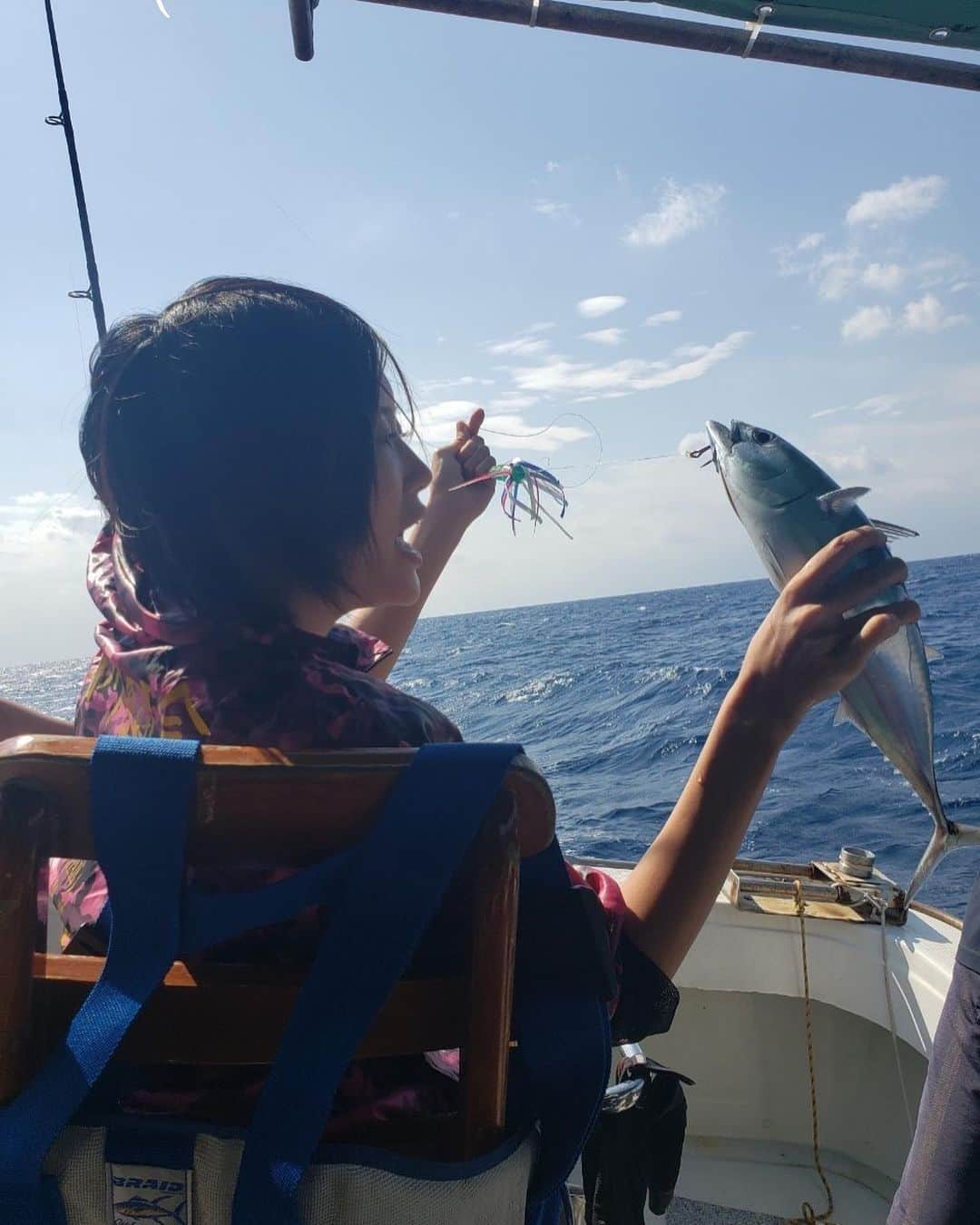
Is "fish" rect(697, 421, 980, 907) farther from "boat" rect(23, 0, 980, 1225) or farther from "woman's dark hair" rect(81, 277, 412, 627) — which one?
"woman's dark hair" rect(81, 277, 412, 627)

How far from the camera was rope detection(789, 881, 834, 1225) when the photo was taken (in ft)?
9.80

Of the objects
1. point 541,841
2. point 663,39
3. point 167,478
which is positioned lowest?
point 541,841

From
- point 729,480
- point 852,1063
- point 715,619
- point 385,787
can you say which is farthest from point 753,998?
point 715,619

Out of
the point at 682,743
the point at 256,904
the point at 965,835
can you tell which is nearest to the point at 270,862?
the point at 256,904

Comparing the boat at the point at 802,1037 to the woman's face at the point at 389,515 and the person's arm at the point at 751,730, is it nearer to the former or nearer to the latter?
the person's arm at the point at 751,730

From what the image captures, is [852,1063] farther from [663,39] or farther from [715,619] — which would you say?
[715,619]

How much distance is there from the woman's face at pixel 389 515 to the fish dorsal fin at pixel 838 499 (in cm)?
88

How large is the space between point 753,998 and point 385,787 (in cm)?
297

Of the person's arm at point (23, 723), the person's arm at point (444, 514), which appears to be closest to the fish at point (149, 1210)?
the person's arm at point (23, 723)

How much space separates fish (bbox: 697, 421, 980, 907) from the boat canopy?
0.84 meters

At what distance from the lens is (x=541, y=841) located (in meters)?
0.87

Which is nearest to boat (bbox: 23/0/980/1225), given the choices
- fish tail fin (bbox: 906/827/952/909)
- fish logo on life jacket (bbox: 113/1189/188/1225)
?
fish tail fin (bbox: 906/827/952/909)

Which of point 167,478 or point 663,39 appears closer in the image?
point 167,478

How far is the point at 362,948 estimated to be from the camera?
0.82 meters
